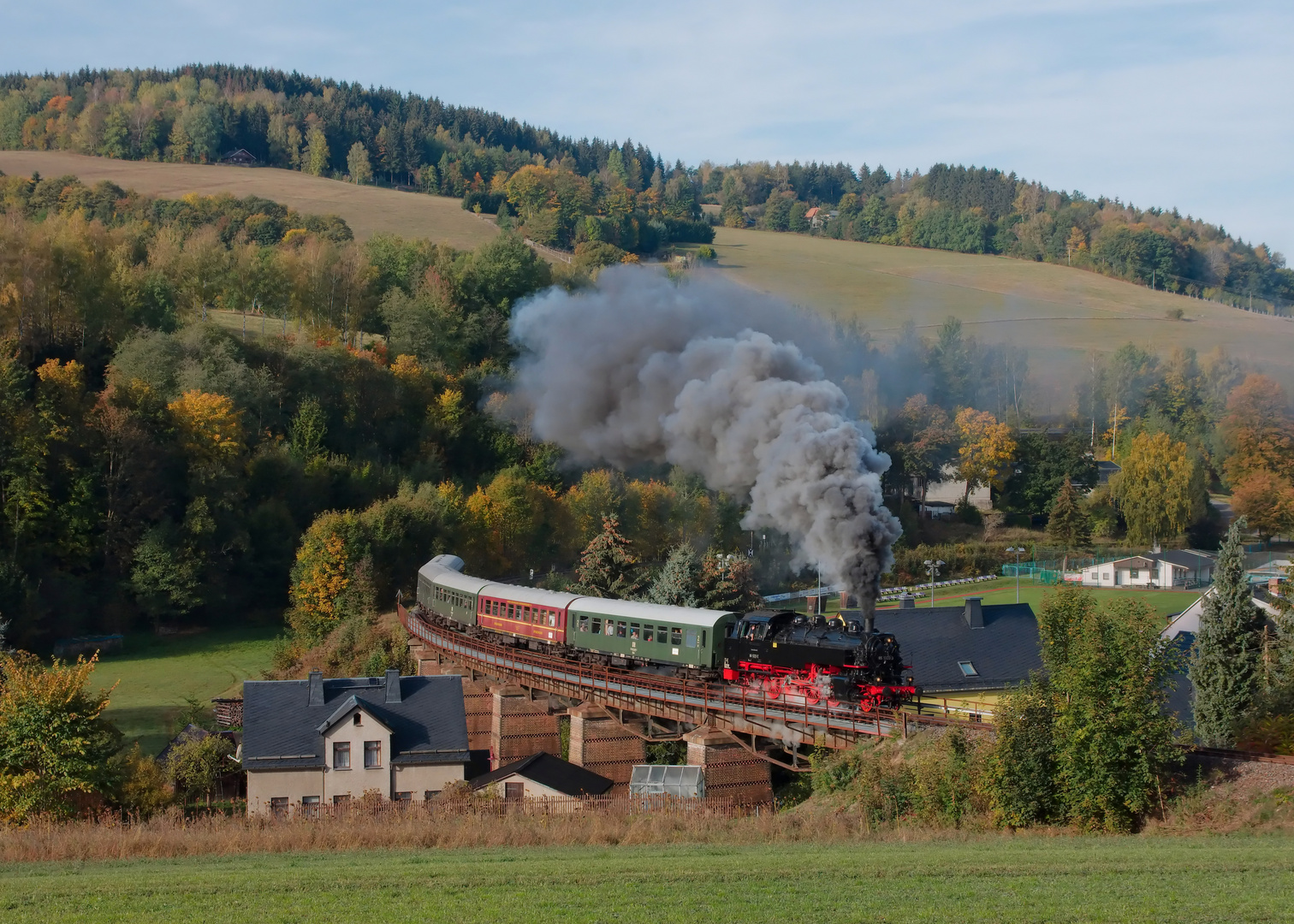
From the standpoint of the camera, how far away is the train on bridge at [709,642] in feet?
98.0

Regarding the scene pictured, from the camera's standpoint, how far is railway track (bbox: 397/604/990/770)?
29078mm

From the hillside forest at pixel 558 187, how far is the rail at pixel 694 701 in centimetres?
8058

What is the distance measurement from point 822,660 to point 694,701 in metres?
4.92

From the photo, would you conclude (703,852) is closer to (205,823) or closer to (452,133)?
(205,823)

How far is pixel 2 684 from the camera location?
103ft

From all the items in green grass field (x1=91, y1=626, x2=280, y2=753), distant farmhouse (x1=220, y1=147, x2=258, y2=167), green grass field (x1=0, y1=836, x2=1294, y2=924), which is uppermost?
distant farmhouse (x1=220, y1=147, x2=258, y2=167)

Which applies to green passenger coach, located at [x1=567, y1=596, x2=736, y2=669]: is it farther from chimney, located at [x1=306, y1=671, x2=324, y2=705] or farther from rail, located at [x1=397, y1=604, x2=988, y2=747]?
chimney, located at [x1=306, y1=671, x2=324, y2=705]

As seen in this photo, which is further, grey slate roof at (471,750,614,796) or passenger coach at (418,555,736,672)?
passenger coach at (418,555,736,672)

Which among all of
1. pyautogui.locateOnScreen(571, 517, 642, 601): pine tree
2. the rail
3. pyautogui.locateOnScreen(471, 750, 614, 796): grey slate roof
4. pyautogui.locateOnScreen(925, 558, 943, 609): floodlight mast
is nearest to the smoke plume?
the rail

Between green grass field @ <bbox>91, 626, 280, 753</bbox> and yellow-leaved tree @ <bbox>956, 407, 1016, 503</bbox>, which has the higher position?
yellow-leaved tree @ <bbox>956, 407, 1016, 503</bbox>

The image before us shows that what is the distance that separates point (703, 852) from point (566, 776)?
14035 millimetres

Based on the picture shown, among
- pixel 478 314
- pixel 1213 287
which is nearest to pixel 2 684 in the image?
pixel 478 314

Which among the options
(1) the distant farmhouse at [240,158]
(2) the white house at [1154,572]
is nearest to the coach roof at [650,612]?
(2) the white house at [1154,572]

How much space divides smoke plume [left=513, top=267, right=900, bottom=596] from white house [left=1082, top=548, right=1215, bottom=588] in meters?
28.8
